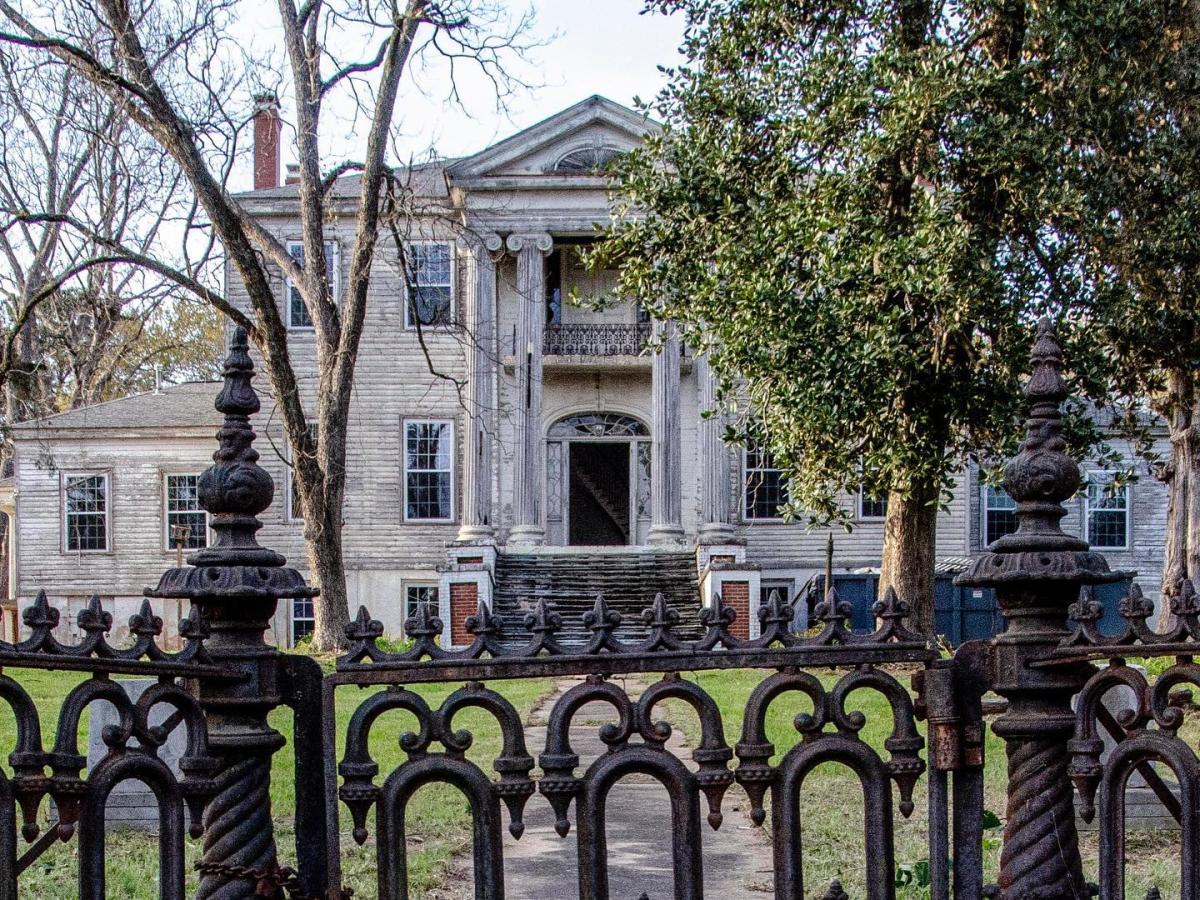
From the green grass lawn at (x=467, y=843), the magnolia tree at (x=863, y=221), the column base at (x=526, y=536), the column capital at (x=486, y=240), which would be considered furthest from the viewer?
the column capital at (x=486, y=240)

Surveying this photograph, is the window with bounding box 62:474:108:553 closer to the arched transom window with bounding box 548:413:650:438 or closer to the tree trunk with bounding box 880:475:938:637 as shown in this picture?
the arched transom window with bounding box 548:413:650:438

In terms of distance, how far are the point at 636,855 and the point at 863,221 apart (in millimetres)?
8900

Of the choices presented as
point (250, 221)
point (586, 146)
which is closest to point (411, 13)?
point (250, 221)

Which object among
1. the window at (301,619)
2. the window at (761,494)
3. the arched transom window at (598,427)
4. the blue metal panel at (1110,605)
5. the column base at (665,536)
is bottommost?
the window at (301,619)

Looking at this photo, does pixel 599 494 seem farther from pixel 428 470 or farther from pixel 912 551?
pixel 912 551

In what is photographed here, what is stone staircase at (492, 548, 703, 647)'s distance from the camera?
76.9 ft

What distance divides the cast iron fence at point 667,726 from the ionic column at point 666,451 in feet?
72.8

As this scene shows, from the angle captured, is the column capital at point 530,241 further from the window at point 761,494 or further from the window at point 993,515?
the window at point 993,515

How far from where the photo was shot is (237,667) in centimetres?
306

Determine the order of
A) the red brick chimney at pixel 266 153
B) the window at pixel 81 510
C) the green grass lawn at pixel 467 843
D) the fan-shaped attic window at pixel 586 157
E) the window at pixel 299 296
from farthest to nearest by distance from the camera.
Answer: the red brick chimney at pixel 266 153
the window at pixel 81 510
the window at pixel 299 296
the fan-shaped attic window at pixel 586 157
the green grass lawn at pixel 467 843

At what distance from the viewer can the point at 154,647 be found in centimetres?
288

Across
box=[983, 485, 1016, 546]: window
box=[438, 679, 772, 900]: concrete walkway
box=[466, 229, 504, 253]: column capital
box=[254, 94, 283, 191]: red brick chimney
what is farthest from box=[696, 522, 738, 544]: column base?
box=[438, 679, 772, 900]: concrete walkway

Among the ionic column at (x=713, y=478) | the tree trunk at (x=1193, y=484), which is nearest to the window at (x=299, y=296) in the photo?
the ionic column at (x=713, y=478)

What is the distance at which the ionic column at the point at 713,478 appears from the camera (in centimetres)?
2561
